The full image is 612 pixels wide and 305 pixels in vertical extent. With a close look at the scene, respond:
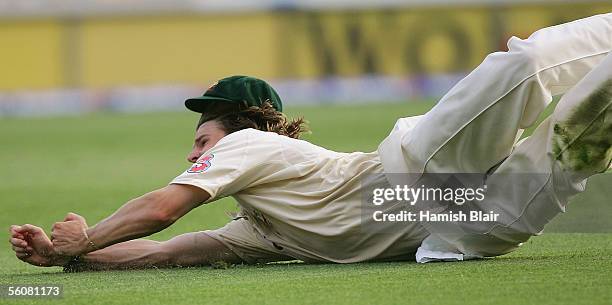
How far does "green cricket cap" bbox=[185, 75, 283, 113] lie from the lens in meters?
5.00

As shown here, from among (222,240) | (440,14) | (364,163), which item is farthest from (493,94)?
(440,14)

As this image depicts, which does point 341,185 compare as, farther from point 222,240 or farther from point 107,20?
point 107,20

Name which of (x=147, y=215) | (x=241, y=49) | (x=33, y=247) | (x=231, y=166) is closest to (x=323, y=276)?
(x=231, y=166)

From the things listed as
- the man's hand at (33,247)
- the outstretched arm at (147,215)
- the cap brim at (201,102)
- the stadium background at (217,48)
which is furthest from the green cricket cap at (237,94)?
the stadium background at (217,48)

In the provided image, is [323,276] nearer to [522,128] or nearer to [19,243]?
[522,128]

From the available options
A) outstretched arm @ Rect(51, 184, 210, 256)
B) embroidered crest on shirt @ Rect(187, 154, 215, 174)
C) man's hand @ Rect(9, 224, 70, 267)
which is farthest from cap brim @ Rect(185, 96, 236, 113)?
man's hand @ Rect(9, 224, 70, 267)

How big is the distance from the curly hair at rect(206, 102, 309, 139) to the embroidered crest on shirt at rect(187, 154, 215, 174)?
39 centimetres

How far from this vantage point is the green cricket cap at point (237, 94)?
500 cm

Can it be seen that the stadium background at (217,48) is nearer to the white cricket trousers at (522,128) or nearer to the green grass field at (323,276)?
the green grass field at (323,276)

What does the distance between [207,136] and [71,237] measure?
70cm

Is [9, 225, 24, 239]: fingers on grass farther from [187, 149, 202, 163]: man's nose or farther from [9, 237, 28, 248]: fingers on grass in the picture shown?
[187, 149, 202, 163]: man's nose

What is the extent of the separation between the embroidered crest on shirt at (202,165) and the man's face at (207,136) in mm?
291

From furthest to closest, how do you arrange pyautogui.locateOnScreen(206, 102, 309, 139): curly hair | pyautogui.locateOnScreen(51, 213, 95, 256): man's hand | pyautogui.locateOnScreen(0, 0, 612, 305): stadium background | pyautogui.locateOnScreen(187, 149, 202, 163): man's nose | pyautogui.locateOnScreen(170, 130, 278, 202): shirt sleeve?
pyautogui.locateOnScreen(0, 0, 612, 305): stadium background, pyautogui.locateOnScreen(206, 102, 309, 139): curly hair, pyautogui.locateOnScreen(187, 149, 202, 163): man's nose, pyautogui.locateOnScreen(51, 213, 95, 256): man's hand, pyautogui.locateOnScreen(170, 130, 278, 202): shirt sleeve

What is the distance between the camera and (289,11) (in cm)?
2209
